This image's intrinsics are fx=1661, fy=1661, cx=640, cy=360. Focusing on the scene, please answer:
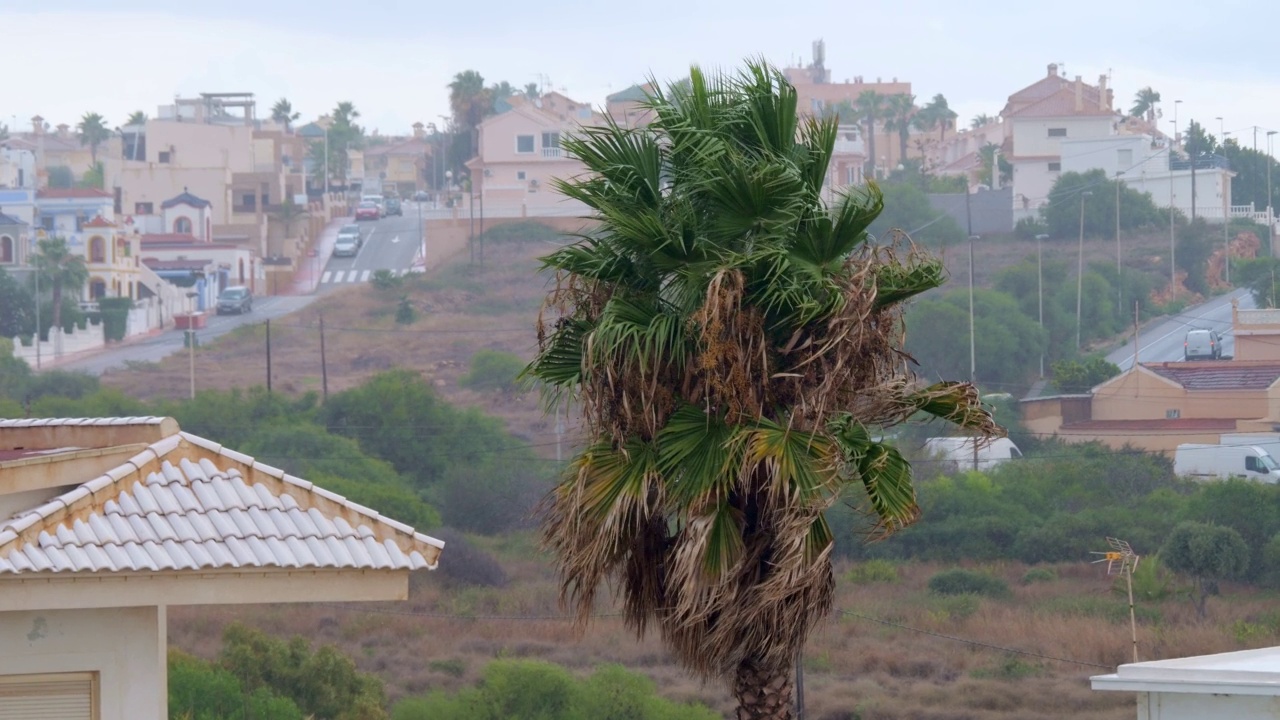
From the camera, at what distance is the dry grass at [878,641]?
34281mm

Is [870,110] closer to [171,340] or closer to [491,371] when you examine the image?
[171,340]

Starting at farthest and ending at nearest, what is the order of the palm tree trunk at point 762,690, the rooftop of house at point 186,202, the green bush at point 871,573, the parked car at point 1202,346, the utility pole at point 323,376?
the rooftop of house at point 186,202 → the parked car at point 1202,346 → the utility pole at point 323,376 → the green bush at point 871,573 → the palm tree trunk at point 762,690

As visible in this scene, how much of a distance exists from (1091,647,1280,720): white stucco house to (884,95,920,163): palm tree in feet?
417

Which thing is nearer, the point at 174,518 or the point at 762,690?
the point at 174,518

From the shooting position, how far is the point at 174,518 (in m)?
8.03

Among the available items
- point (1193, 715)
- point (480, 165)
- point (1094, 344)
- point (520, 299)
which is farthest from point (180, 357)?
point (1193, 715)

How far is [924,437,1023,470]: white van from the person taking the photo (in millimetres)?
57750

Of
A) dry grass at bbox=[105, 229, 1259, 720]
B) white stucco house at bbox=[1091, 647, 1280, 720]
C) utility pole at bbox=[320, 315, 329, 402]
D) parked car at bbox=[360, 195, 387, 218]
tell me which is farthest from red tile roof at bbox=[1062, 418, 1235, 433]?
parked car at bbox=[360, 195, 387, 218]

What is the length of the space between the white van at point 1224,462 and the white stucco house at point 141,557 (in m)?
52.8

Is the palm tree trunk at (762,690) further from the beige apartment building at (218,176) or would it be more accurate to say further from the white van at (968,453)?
the beige apartment building at (218,176)

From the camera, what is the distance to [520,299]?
94.1m

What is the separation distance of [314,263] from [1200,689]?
334 feet

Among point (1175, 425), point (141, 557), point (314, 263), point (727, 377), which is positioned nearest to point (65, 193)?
point (314, 263)

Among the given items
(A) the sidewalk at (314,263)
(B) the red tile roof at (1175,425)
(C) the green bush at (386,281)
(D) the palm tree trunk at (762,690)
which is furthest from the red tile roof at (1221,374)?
(D) the palm tree trunk at (762,690)
